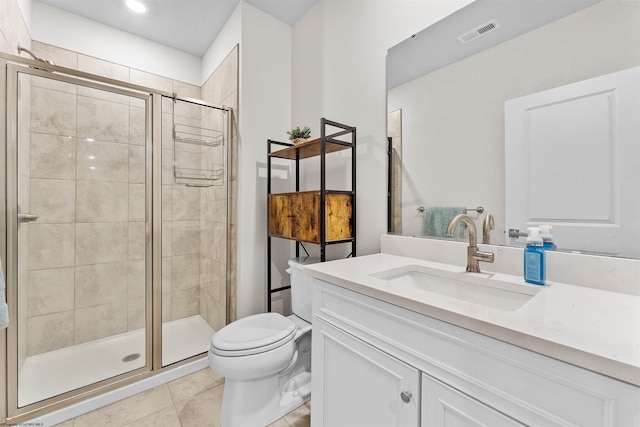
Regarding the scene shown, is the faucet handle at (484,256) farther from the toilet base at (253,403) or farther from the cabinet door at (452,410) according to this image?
the toilet base at (253,403)

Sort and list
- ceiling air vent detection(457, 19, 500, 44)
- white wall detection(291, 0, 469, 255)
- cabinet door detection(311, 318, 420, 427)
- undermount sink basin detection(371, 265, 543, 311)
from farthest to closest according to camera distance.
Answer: white wall detection(291, 0, 469, 255) → ceiling air vent detection(457, 19, 500, 44) → undermount sink basin detection(371, 265, 543, 311) → cabinet door detection(311, 318, 420, 427)

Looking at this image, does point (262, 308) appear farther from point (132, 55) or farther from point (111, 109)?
point (132, 55)

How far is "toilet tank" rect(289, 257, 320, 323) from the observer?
1590 mm

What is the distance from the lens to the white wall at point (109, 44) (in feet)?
6.10

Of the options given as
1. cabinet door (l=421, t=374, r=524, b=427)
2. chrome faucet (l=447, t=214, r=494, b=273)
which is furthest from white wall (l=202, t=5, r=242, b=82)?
cabinet door (l=421, t=374, r=524, b=427)

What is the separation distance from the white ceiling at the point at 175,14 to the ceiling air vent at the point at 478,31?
1213 mm

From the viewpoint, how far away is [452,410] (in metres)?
0.62

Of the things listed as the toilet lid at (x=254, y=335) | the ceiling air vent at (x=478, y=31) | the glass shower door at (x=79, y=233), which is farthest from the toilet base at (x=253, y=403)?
the ceiling air vent at (x=478, y=31)

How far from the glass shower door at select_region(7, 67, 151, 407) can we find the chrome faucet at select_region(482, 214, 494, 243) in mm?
1882

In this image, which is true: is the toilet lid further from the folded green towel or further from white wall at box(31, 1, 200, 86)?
white wall at box(31, 1, 200, 86)

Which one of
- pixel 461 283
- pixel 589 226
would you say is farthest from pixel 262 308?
pixel 589 226

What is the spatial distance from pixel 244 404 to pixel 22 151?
174 cm

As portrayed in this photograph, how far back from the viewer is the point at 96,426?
52.0 inches

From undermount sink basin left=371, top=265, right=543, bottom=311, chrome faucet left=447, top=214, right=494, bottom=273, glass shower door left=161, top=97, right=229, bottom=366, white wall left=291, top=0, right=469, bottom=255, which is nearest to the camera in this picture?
undermount sink basin left=371, top=265, right=543, bottom=311
